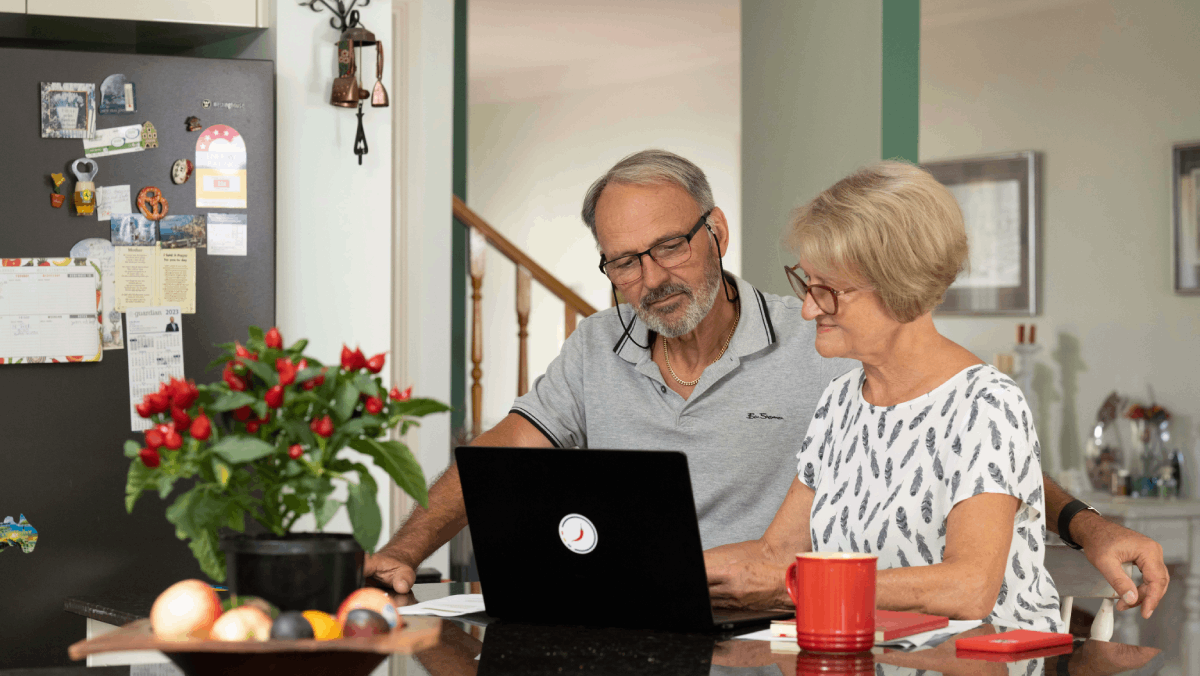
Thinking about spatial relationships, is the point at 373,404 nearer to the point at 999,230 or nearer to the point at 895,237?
the point at 895,237

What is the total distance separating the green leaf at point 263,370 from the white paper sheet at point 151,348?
1822mm

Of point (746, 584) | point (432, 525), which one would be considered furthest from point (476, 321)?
point (746, 584)

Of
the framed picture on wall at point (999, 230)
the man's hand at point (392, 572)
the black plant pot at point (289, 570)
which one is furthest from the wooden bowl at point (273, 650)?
the framed picture on wall at point (999, 230)

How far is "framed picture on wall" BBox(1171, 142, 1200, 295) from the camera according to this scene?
4672mm

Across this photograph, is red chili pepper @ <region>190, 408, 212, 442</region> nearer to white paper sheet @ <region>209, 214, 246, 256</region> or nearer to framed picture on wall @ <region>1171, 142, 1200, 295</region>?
white paper sheet @ <region>209, 214, 246, 256</region>

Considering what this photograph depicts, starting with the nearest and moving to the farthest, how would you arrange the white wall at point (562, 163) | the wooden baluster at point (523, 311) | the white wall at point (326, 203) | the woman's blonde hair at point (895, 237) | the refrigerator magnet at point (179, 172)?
1. the woman's blonde hair at point (895, 237)
2. the refrigerator magnet at point (179, 172)
3. the white wall at point (326, 203)
4. the wooden baluster at point (523, 311)
5. the white wall at point (562, 163)

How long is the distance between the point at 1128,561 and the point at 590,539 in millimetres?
693

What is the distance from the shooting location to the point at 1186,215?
4.71 metres

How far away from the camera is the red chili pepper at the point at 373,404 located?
89 cm

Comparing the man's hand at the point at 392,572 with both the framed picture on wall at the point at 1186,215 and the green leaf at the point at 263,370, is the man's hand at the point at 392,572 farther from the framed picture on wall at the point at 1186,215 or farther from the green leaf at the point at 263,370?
the framed picture on wall at the point at 1186,215

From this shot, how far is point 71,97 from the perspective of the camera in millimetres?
2547

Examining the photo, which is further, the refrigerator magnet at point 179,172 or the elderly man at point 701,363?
the refrigerator magnet at point 179,172

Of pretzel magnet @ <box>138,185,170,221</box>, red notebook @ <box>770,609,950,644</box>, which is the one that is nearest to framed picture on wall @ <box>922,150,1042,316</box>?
pretzel magnet @ <box>138,185,170,221</box>

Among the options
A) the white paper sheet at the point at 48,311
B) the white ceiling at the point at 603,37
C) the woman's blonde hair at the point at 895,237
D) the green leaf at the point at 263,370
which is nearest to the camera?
the green leaf at the point at 263,370
